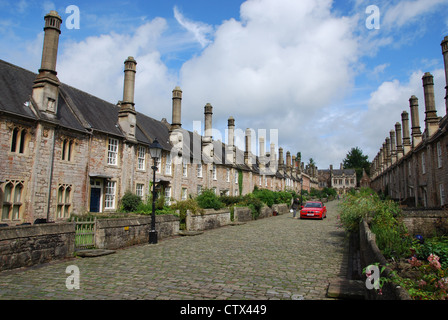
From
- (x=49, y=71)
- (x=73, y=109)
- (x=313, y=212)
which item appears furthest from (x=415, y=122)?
→ (x=49, y=71)

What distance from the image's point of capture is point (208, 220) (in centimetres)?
1975

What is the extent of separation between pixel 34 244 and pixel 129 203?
12.8 m

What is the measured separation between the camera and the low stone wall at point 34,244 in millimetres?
7910

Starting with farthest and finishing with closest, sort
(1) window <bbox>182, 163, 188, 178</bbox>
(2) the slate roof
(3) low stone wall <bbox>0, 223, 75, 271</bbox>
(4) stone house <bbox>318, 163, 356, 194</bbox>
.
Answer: (4) stone house <bbox>318, 163, 356, 194</bbox>
(1) window <bbox>182, 163, 188, 178</bbox>
(2) the slate roof
(3) low stone wall <bbox>0, 223, 75, 271</bbox>

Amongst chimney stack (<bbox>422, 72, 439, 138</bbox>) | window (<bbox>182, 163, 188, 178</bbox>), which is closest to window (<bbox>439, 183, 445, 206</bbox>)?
chimney stack (<bbox>422, 72, 439, 138</bbox>)

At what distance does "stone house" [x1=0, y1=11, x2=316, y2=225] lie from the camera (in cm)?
1544

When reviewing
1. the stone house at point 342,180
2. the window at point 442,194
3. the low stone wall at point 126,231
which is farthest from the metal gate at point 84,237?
the stone house at point 342,180

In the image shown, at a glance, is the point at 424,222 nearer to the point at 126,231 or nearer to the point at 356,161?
the point at 126,231

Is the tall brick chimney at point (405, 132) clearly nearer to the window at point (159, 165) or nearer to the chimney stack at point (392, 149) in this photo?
the chimney stack at point (392, 149)

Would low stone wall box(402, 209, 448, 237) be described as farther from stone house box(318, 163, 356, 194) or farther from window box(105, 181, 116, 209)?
stone house box(318, 163, 356, 194)

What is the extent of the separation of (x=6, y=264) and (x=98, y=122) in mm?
14702

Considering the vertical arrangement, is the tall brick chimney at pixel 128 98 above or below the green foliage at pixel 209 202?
above

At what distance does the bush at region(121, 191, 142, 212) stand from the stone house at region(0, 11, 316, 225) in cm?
49

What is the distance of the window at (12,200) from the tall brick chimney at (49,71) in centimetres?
447
